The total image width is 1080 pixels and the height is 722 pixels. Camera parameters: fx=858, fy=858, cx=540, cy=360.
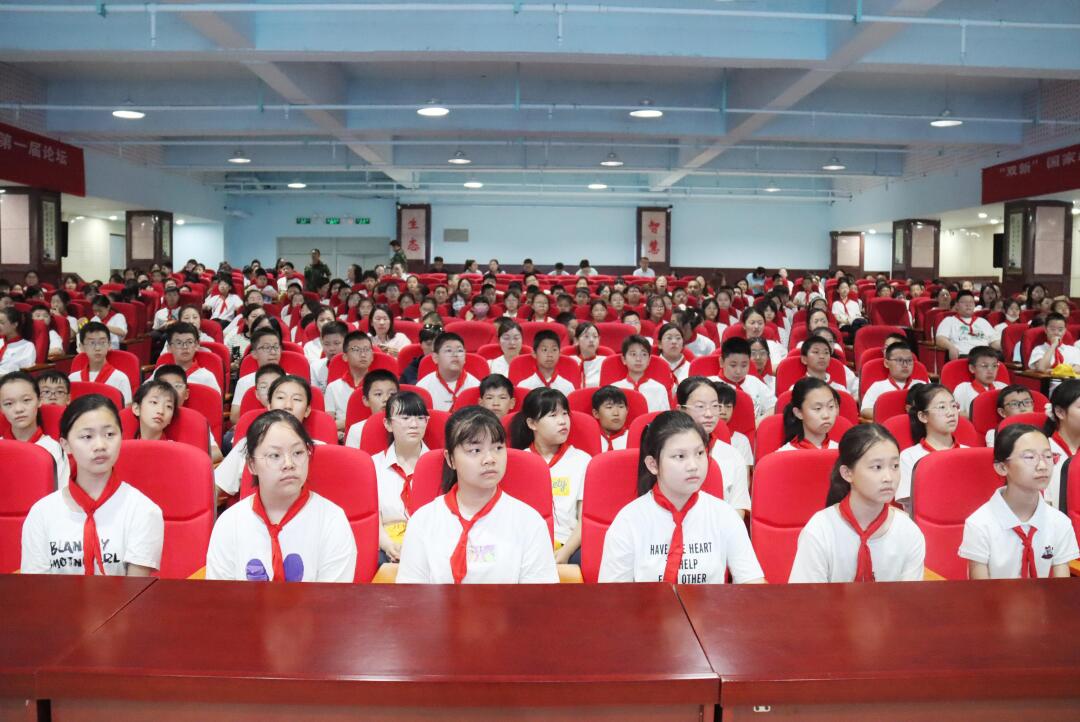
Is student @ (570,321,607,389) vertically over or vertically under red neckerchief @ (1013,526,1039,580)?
over

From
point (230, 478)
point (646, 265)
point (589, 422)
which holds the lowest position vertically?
point (230, 478)

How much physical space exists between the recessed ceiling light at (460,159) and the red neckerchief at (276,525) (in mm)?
15192

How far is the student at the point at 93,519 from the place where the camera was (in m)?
2.74

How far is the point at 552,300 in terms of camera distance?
38.1 feet

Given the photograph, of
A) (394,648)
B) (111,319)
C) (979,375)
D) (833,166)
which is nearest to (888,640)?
(394,648)

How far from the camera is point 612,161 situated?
56.0ft

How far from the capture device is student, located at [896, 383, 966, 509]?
392cm

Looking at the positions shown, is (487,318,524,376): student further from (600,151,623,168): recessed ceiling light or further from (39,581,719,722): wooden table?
(600,151,623,168): recessed ceiling light

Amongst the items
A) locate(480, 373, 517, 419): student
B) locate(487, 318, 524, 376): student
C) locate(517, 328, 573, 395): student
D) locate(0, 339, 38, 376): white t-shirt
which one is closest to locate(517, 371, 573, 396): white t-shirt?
A: locate(517, 328, 573, 395): student

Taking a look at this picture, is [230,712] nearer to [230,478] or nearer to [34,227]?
[230,478]

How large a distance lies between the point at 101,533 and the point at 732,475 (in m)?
2.51

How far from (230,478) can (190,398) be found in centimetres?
134

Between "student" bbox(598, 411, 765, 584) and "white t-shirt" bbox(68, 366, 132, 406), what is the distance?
14.5ft

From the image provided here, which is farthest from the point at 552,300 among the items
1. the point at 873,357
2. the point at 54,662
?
the point at 54,662
